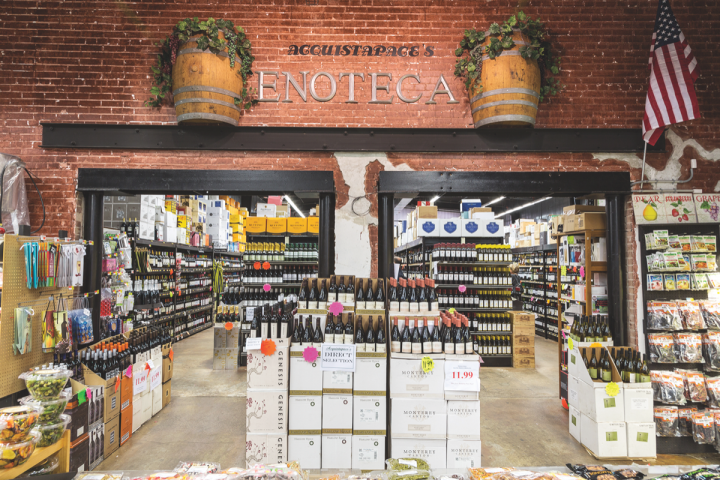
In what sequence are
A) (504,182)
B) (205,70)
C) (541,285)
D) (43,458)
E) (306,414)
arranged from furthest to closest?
(541,285)
(504,182)
(205,70)
(306,414)
(43,458)

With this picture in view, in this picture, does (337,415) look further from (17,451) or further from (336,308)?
(17,451)

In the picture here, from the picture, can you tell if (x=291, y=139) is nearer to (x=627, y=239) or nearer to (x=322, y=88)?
(x=322, y=88)

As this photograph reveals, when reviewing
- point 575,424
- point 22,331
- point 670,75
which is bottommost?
point 575,424

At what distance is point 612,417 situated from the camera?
12.5ft

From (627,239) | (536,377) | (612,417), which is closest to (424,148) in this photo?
(627,239)

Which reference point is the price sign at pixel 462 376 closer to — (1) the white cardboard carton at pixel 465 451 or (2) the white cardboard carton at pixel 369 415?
(1) the white cardboard carton at pixel 465 451

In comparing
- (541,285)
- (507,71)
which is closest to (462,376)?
(507,71)

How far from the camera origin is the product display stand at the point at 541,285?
36.2 ft

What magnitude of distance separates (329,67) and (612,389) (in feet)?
15.0

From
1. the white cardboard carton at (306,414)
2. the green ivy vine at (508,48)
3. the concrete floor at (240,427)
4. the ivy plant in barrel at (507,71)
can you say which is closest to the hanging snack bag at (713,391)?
the concrete floor at (240,427)

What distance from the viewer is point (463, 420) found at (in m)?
3.34

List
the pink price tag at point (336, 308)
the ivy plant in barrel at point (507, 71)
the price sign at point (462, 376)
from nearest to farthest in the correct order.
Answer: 1. the price sign at point (462, 376)
2. the pink price tag at point (336, 308)
3. the ivy plant in barrel at point (507, 71)

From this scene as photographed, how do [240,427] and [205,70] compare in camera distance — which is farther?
[240,427]

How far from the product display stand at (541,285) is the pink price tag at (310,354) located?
8.25 metres
